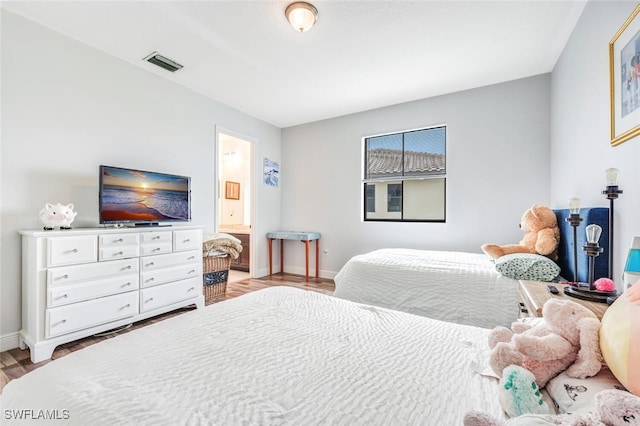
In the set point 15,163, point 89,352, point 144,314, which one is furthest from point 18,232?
point 89,352

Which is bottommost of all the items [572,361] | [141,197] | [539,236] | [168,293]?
[168,293]

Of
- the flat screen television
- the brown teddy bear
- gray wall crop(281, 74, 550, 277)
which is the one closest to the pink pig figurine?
the flat screen television

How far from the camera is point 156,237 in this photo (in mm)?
2812

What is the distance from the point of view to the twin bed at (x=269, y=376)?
650 mm

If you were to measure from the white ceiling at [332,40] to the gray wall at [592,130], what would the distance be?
0.32m

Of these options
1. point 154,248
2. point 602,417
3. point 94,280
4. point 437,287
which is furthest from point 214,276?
point 602,417

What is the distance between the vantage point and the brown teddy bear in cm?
219

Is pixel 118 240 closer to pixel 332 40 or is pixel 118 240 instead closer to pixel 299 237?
pixel 299 237

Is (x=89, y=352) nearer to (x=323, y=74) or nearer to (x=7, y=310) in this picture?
(x=7, y=310)

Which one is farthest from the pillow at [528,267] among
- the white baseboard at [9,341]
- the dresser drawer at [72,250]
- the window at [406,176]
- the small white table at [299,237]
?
the white baseboard at [9,341]

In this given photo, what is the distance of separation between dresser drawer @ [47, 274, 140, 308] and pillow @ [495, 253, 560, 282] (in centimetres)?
330

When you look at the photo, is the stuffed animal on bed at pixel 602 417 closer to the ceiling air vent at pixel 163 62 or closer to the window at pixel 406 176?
the window at pixel 406 176

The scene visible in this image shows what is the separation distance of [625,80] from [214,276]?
13.4 ft

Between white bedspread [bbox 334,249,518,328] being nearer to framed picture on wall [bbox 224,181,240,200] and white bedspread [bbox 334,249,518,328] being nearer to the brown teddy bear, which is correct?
the brown teddy bear
